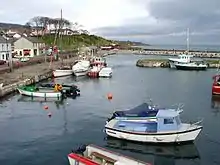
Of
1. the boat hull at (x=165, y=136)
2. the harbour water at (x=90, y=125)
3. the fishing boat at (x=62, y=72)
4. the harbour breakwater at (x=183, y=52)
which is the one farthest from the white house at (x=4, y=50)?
the harbour breakwater at (x=183, y=52)

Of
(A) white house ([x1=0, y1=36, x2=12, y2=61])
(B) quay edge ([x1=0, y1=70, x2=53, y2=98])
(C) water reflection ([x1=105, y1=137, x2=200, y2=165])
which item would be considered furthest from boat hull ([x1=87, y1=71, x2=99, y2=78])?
(C) water reflection ([x1=105, y1=137, x2=200, y2=165])

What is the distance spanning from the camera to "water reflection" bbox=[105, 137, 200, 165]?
74.5ft

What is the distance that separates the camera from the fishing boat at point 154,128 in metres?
24.5

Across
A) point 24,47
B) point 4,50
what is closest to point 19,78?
point 4,50

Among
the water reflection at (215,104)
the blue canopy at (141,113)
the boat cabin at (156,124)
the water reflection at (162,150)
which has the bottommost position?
the water reflection at (162,150)

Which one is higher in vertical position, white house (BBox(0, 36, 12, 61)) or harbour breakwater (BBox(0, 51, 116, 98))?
white house (BBox(0, 36, 12, 61))

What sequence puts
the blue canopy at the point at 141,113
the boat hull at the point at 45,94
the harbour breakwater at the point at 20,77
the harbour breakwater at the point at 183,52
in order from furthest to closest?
the harbour breakwater at the point at 183,52 < the harbour breakwater at the point at 20,77 < the boat hull at the point at 45,94 < the blue canopy at the point at 141,113

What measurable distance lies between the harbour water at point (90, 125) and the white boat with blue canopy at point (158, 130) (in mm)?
561

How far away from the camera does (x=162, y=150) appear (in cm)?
2388

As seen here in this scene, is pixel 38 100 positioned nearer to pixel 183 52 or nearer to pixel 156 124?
pixel 156 124

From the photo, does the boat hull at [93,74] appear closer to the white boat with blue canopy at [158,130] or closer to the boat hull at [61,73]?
the boat hull at [61,73]

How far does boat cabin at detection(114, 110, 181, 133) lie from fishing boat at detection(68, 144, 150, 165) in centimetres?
649

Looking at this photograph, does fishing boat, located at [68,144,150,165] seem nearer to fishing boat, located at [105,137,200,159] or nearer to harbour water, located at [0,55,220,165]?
harbour water, located at [0,55,220,165]

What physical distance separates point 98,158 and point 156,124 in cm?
750
